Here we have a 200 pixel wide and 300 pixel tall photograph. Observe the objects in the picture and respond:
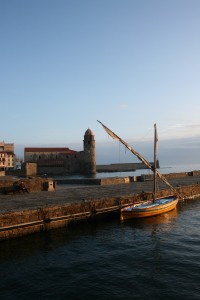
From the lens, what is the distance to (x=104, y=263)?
1873 centimetres

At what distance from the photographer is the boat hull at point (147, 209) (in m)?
30.5

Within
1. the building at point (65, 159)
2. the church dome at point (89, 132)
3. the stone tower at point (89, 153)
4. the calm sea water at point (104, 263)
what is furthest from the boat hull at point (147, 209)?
the church dome at point (89, 132)

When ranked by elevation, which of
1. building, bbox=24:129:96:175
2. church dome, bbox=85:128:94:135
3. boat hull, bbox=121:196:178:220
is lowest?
boat hull, bbox=121:196:178:220

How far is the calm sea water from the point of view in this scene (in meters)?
15.0

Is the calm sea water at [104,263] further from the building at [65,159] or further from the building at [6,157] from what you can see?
the building at [65,159]

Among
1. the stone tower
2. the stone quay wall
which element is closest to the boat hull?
the stone quay wall

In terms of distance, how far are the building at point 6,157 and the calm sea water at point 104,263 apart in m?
115

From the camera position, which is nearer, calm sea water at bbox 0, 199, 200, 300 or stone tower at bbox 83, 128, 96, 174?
calm sea water at bbox 0, 199, 200, 300

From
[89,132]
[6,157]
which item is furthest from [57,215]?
[89,132]

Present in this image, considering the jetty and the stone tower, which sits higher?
the stone tower

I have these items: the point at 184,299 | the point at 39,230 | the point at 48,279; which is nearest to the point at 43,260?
the point at 48,279

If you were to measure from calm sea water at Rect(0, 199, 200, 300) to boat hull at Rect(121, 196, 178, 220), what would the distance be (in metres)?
2.40

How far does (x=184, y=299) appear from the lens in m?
14.0

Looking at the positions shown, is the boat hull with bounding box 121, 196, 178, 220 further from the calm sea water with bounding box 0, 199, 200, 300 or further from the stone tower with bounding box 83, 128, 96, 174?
the stone tower with bounding box 83, 128, 96, 174
